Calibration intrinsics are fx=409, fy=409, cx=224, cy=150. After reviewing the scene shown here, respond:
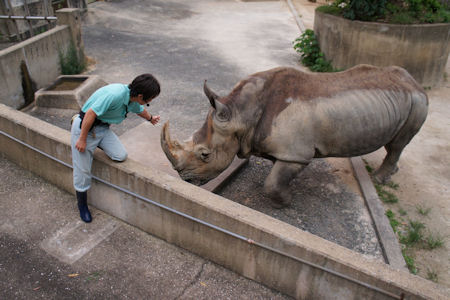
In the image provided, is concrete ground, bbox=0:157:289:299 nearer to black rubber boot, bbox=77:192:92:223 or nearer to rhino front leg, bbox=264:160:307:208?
black rubber boot, bbox=77:192:92:223

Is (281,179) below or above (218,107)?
below

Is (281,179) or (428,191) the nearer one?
(281,179)

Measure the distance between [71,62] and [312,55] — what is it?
5857 millimetres

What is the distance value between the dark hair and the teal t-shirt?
0.11 meters

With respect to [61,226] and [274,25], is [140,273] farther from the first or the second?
[274,25]

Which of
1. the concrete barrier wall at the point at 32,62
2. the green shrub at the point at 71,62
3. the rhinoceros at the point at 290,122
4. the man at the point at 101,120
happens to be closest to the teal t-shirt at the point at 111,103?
the man at the point at 101,120

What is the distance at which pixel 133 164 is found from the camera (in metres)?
4.28

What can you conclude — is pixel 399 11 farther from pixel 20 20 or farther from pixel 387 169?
pixel 20 20

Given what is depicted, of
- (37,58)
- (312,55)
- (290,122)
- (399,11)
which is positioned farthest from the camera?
(312,55)

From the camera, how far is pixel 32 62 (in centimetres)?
782

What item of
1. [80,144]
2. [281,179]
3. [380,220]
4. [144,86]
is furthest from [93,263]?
[380,220]

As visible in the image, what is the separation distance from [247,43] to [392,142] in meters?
7.72

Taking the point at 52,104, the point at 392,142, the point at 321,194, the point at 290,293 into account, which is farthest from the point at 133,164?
the point at 52,104

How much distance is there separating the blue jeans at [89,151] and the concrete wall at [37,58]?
154 inches
